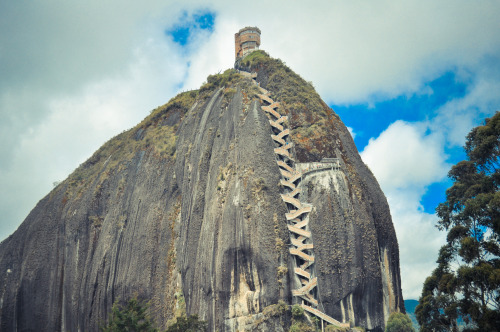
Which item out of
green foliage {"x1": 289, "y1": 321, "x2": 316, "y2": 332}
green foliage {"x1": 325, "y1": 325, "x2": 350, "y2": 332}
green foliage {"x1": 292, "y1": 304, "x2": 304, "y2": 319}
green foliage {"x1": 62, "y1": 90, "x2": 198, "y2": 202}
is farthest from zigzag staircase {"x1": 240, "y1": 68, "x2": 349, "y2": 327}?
green foliage {"x1": 62, "y1": 90, "x2": 198, "y2": 202}

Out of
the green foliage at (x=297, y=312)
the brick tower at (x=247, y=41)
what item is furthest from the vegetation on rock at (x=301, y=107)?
the brick tower at (x=247, y=41)

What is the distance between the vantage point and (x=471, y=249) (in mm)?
30203

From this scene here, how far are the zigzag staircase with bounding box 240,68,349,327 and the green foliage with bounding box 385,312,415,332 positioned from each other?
3547 millimetres

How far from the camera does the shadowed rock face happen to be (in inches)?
1294

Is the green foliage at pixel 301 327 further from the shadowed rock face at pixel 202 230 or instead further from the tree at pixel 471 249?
the tree at pixel 471 249

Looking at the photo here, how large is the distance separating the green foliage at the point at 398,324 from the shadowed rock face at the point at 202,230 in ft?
2.44

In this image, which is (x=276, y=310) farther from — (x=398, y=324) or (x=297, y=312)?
(x=398, y=324)

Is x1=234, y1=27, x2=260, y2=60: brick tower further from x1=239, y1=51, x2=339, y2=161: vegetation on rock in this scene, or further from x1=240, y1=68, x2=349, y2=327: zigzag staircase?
x1=240, y1=68, x2=349, y2=327: zigzag staircase

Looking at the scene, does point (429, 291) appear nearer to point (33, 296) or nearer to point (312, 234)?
point (312, 234)

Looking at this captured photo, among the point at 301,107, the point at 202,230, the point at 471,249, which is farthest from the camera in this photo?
the point at 301,107

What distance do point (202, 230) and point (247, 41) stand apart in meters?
31.6

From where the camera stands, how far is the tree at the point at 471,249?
28734mm

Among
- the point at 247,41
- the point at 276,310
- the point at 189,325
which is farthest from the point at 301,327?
the point at 247,41

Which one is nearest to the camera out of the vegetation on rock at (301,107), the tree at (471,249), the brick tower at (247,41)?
the tree at (471,249)
